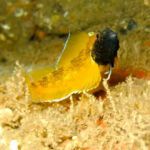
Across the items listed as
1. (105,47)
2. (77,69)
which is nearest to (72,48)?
(77,69)

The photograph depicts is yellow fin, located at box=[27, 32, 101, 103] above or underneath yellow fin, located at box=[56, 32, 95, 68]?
underneath

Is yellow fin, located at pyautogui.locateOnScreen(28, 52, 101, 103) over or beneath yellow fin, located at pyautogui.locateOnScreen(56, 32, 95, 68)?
beneath

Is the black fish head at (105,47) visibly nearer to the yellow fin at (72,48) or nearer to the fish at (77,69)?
the fish at (77,69)

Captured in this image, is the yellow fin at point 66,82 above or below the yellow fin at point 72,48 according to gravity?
below

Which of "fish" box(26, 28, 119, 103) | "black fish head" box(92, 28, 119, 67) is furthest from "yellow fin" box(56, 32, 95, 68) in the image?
"black fish head" box(92, 28, 119, 67)

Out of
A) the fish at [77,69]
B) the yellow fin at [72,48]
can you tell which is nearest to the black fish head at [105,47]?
the fish at [77,69]

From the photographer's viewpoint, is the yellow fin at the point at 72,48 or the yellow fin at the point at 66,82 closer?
the yellow fin at the point at 66,82

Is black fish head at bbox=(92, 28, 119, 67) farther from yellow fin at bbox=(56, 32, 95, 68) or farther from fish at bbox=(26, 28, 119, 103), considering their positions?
yellow fin at bbox=(56, 32, 95, 68)

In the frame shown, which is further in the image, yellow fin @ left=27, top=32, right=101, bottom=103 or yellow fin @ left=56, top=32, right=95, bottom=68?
yellow fin @ left=56, top=32, right=95, bottom=68

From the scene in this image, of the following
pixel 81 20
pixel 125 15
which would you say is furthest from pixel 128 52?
pixel 81 20
